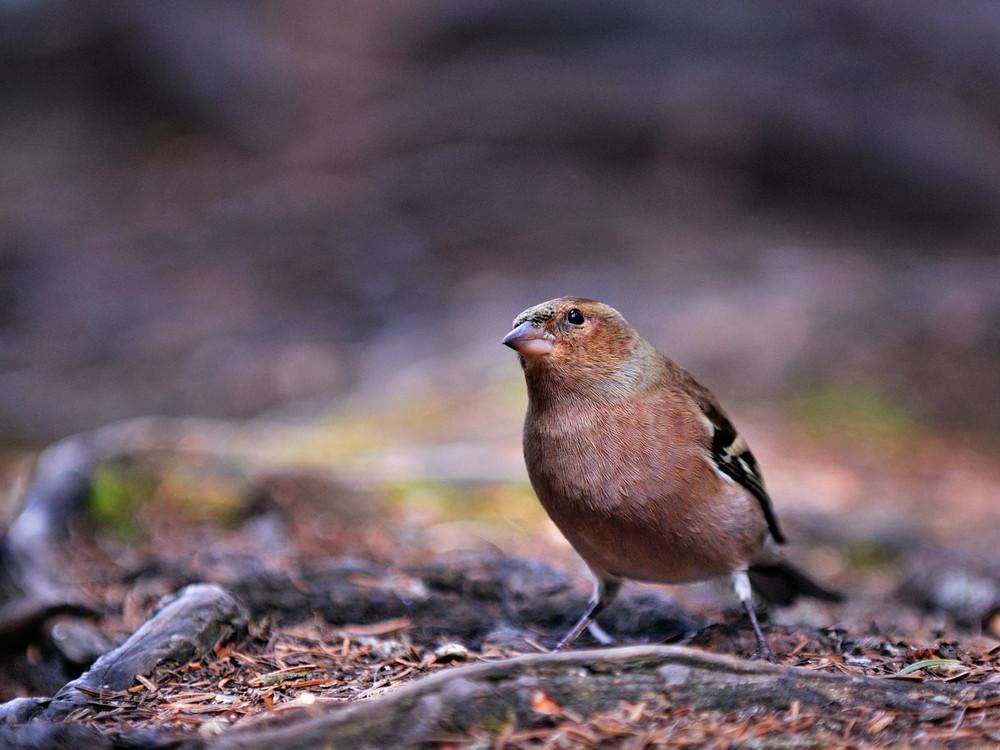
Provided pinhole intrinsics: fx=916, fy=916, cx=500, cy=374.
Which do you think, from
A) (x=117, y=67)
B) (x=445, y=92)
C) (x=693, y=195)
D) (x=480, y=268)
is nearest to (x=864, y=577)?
(x=480, y=268)

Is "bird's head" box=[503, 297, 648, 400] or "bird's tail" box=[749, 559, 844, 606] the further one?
"bird's tail" box=[749, 559, 844, 606]

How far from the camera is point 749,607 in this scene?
4109mm

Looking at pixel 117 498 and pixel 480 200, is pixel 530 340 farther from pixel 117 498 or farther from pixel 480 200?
pixel 480 200

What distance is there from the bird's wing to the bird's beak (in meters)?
0.80

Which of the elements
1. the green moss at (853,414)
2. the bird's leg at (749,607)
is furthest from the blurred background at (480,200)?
the bird's leg at (749,607)

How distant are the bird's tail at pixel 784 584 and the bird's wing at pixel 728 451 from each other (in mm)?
238

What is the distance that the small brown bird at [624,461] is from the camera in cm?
377

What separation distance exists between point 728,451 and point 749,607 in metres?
0.72

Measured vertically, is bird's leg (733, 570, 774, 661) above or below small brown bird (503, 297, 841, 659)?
below

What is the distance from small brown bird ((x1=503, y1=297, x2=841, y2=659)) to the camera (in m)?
3.77

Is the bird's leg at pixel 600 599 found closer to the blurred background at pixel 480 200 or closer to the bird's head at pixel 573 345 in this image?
the bird's head at pixel 573 345

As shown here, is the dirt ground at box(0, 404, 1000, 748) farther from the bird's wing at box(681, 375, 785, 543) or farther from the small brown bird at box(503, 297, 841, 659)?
the bird's wing at box(681, 375, 785, 543)

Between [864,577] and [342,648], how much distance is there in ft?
13.0

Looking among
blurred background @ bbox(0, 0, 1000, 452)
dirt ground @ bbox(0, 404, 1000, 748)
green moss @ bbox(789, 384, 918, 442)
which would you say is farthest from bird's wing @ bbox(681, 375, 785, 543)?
green moss @ bbox(789, 384, 918, 442)
